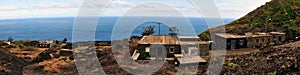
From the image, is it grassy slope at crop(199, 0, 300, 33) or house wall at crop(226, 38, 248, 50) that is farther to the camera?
grassy slope at crop(199, 0, 300, 33)

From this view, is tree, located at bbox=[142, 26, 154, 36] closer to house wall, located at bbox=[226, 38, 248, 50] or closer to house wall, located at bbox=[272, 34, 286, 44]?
house wall, located at bbox=[226, 38, 248, 50]

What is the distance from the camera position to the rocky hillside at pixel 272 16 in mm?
39600

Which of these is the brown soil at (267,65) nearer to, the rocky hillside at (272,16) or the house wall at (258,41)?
the house wall at (258,41)

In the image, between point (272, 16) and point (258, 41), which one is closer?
point (258, 41)

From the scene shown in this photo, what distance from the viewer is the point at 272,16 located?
4534cm

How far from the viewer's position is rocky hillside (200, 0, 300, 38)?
39600mm

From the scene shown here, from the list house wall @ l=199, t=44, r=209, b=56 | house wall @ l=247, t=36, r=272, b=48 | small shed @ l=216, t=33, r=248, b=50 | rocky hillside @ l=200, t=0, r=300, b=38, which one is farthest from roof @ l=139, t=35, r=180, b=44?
rocky hillside @ l=200, t=0, r=300, b=38

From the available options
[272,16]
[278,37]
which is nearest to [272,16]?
[272,16]

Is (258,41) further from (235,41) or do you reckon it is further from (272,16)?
(272,16)

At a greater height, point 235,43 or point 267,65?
point 235,43

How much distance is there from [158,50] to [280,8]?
3492 centimetres

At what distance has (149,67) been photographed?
16391mm

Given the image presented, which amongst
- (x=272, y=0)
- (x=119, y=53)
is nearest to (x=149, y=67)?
(x=119, y=53)

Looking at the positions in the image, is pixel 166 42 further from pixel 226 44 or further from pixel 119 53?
pixel 226 44
